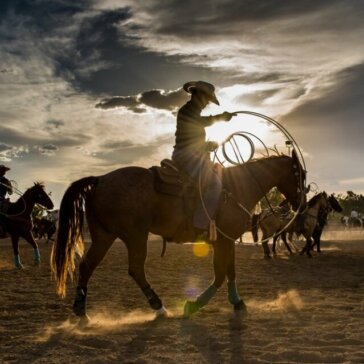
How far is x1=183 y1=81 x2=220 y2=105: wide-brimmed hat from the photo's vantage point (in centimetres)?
A: 766

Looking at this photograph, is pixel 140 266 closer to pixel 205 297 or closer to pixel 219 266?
pixel 205 297

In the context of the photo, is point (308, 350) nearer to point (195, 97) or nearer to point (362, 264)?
point (195, 97)

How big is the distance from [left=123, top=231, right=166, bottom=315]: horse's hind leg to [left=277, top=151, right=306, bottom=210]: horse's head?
2.67m

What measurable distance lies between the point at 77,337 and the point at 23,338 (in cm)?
65

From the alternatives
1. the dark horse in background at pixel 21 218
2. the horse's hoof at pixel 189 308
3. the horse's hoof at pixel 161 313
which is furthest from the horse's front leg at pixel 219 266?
the dark horse in background at pixel 21 218

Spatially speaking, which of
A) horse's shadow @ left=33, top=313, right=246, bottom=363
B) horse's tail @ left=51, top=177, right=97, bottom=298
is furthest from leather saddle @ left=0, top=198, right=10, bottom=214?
horse's shadow @ left=33, top=313, right=246, bottom=363

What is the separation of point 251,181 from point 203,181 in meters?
1.07

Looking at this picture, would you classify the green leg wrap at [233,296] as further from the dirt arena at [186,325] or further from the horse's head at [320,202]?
the horse's head at [320,202]

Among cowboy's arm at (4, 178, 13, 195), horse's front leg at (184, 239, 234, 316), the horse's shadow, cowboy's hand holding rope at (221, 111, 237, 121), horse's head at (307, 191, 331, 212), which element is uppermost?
cowboy's hand holding rope at (221, 111, 237, 121)

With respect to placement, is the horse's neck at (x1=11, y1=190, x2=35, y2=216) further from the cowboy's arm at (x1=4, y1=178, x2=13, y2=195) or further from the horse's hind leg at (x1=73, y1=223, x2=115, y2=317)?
the horse's hind leg at (x1=73, y1=223, x2=115, y2=317)


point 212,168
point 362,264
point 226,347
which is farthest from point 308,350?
point 362,264

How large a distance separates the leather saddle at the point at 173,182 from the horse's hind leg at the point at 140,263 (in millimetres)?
764

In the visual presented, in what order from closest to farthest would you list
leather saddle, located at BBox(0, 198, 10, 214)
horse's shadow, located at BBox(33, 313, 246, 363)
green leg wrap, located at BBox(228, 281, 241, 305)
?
1. horse's shadow, located at BBox(33, 313, 246, 363)
2. green leg wrap, located at BBox(228, 281, 241, 305)
3. leather saddle, located at BBox(0, 198, 10, 214)

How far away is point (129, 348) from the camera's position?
555 cm
